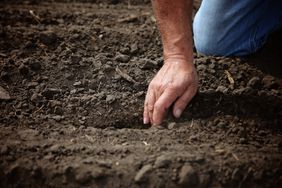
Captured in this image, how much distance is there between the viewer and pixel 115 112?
1.92 m

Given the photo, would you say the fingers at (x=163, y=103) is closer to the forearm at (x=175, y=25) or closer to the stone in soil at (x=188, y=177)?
the forearm at (x=175, y=25)

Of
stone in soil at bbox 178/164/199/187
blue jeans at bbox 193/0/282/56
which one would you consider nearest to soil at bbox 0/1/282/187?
stone in soil at bbox 178/164/199/187

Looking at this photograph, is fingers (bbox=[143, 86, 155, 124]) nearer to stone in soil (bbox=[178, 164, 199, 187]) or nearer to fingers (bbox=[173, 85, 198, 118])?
fingers (bbox=[173, 85, 198, 118])

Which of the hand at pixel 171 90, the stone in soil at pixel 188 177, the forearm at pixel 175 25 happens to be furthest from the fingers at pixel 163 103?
the stone in soil at pixel 188 177

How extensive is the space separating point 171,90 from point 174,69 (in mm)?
118

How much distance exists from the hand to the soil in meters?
0.07

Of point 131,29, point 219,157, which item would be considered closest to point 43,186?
point 219,157

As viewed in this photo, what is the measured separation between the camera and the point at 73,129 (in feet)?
5.85

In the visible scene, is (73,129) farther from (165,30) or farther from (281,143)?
(281,143)

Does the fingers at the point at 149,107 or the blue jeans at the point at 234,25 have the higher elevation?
the blue jeans at the point at 234,25

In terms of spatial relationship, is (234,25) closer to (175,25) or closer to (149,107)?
(175,25)

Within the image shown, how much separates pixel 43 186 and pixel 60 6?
1.57 m

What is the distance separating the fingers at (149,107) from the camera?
182cm

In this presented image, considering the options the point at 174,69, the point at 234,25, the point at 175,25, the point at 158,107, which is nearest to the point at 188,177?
the point at 158,107
